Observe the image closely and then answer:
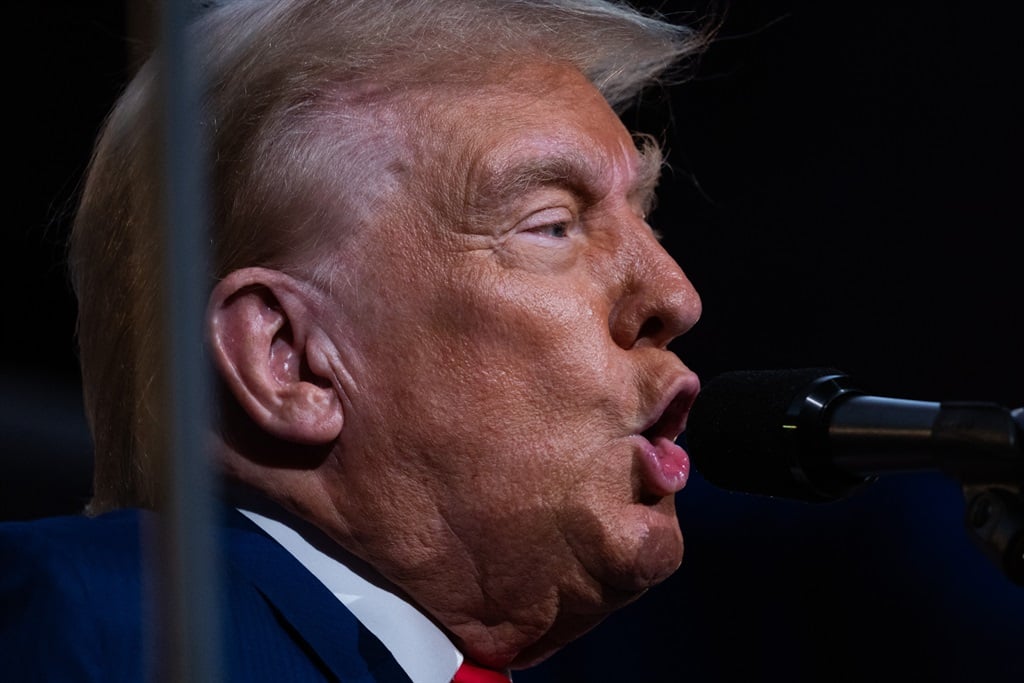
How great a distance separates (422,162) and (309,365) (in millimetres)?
247

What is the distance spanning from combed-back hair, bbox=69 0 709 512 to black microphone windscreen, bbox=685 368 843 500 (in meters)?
0.45

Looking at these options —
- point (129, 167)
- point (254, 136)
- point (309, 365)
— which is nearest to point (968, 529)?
point (309, 365)

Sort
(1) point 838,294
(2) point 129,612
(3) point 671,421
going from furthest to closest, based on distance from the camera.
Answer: (1) point 838,294
(3) point 671,421
(2) point 129,612

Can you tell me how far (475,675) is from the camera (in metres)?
1.43

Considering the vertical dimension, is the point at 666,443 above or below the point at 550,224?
below

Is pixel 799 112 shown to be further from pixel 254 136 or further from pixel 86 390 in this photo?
pixel 86 390

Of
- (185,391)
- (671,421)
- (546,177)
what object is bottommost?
(671,421)

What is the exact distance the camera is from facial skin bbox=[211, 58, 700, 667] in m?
1.35

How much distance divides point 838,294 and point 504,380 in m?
0.96

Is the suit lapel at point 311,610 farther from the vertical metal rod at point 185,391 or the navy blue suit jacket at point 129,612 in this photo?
the vertical metal rod at point 185,391

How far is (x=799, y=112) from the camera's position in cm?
218

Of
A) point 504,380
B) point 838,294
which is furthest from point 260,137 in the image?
point 838,294

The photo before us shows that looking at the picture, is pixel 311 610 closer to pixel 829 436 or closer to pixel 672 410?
pixel 672 410

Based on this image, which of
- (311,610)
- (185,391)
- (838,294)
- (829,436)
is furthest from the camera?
(838,294)
